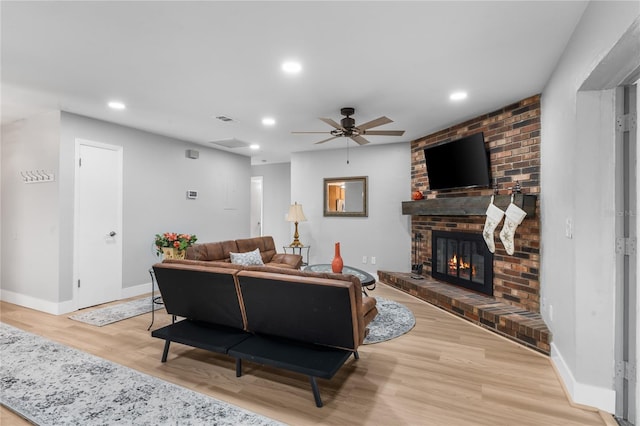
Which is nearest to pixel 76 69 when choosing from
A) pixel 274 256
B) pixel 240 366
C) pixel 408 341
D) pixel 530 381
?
pixel 240 366

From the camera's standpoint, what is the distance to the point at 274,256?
18.5ft

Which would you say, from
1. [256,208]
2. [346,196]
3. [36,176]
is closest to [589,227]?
[346,196]

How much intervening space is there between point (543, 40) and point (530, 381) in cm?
254

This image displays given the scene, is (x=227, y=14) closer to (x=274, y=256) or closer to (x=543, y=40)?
(x=543, y=40)

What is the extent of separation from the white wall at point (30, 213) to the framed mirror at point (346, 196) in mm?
4261

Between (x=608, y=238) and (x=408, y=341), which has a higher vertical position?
(x=608, y=238)

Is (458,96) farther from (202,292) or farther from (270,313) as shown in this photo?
(202,292)

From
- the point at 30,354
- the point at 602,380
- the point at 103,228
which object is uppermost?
the point at 103,228

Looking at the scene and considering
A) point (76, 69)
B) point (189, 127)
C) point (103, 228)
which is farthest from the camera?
point (189, 127)

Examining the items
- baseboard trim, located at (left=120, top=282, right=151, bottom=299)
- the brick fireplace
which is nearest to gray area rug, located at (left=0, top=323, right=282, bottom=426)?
baseboard trim, located at (left=120, top=282, right=151, bottom=299)

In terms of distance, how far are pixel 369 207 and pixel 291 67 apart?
12.3 feet

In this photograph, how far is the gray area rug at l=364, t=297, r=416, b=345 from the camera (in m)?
3.35

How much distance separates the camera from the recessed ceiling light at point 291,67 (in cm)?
280

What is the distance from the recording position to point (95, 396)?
2299 millimetres
